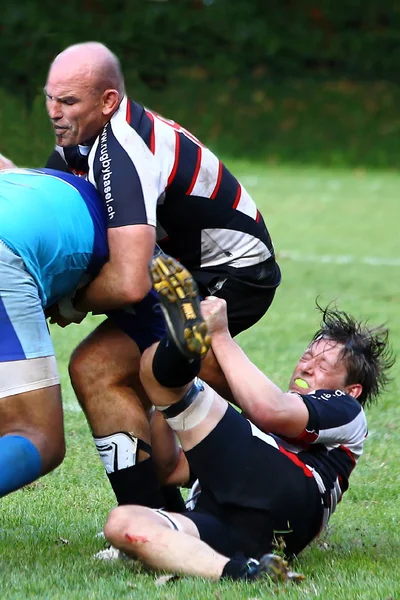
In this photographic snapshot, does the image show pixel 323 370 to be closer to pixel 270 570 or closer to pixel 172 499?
pixel 172 499

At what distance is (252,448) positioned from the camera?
3514 millimetres

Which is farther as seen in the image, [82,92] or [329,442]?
[82,92]

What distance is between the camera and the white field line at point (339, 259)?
39.7ft

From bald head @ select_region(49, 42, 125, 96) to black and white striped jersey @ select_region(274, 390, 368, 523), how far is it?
126cm

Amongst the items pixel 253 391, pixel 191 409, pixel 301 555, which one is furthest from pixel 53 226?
pixel 301 555

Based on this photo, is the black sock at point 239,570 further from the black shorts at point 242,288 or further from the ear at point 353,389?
the black shorts at point 242,288

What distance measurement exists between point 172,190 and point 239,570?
4.53 feet

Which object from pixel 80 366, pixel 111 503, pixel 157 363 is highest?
pixel 157 363

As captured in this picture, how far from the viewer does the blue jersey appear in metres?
3.51

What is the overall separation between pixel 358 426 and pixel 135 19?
20.6 meters

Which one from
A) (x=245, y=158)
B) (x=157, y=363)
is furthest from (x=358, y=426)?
(x=245, y=158)

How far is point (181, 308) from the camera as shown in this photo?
3242 millimetres

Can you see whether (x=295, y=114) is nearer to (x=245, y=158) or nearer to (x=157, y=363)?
(x=245, y=158)

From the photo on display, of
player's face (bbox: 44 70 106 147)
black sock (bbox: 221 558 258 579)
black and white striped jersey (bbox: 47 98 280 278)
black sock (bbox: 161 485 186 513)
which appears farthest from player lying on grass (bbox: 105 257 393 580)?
player's face (bbox: 44 70 106 147)
